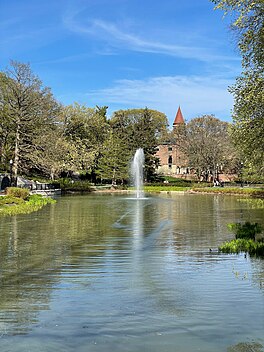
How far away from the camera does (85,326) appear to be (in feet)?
20.9

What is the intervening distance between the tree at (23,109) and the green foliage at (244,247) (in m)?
30.8

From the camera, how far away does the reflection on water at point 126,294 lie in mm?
5879

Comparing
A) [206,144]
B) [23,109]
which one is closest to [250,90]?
[23,109]

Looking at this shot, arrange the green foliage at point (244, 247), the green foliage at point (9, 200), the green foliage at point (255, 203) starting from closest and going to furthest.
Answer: the green foliage at point (244, 247) → the green foliage at point (9, 200) → the green foliage at point (255, 203)

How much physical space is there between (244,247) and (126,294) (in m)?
6.01

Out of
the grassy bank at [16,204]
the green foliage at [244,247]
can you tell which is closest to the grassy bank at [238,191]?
the grassy bank at [16,204]

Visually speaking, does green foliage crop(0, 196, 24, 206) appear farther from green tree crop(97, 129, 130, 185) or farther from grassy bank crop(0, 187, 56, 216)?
green tree crop(97, 129, 130, 185)

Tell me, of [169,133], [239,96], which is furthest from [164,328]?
[169,133]

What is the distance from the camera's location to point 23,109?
41.9 meters

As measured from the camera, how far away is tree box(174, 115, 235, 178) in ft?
242

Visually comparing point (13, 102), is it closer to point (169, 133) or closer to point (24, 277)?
point (24, 277)

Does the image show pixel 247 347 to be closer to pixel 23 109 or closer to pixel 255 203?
pixel 255 203

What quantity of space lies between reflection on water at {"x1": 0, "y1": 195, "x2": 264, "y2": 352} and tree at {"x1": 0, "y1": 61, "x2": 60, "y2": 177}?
27.6m

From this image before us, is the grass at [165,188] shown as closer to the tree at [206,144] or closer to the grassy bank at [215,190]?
the grassy bank at [215,190]
